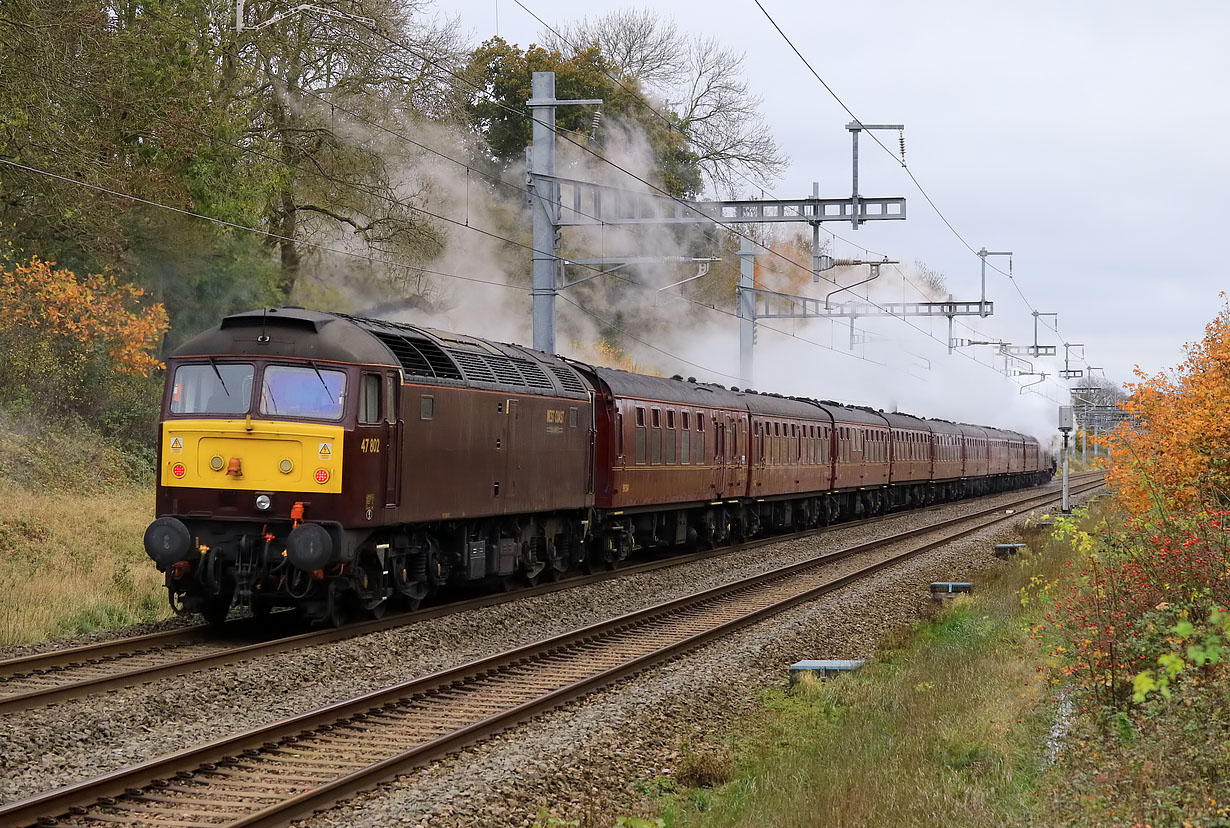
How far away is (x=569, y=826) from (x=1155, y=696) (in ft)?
11.9

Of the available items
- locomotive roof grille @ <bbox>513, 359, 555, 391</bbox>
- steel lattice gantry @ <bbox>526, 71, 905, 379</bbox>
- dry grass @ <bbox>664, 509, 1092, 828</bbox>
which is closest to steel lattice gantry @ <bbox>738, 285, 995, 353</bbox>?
steel lattice gantry @ <bbox>526, 71, 905, 379</bbox>

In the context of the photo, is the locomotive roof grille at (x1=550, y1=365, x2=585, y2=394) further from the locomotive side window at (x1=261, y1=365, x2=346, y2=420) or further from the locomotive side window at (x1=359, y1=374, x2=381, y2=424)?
the locomotive side window at (x1=261, y1=365, x2=346, y2=420)

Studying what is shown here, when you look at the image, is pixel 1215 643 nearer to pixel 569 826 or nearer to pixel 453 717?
pixel 569 826

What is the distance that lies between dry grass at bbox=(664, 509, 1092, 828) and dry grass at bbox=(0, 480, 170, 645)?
26.1 ft

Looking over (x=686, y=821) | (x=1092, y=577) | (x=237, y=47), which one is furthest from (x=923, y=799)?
(x=237, y=47)

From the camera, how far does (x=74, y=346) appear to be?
25781 mm

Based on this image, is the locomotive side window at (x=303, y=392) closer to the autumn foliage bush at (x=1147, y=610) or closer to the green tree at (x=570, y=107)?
the autumn foliage bush at (x=1147, y=610)

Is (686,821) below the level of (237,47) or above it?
below

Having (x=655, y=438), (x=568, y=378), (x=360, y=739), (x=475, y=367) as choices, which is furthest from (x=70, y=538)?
(x=360, y=739)

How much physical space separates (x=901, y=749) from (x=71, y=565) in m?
12.5

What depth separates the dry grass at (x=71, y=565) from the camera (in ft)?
47.6

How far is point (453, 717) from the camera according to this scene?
1073cm

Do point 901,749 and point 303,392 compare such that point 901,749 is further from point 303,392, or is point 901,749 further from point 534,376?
point 534,376

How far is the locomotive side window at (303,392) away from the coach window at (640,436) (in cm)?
969
